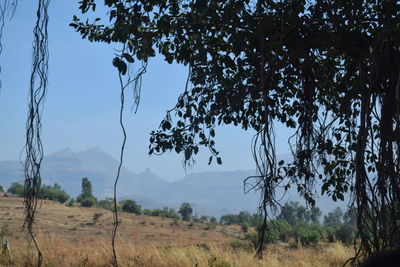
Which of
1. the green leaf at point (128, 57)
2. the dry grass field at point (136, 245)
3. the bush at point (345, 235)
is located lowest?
the dry grass field at point (136, 245)

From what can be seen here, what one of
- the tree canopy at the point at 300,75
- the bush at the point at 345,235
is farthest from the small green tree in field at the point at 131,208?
the tree canopy at the point at 300,75

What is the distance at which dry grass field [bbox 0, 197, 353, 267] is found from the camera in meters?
12.7

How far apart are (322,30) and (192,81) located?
1917 mm

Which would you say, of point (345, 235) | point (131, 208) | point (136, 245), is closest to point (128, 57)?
point (136, 245)

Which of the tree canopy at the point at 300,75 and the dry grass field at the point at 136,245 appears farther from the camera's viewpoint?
the dry grass field at the point at 136,245

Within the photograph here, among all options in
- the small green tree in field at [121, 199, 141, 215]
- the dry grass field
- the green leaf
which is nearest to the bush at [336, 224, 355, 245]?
the dry grass field

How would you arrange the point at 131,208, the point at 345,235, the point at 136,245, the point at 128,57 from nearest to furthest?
1. the point at 128,57
2. the point at 136,245
3. the point at 345,235
4. the point at 131,208

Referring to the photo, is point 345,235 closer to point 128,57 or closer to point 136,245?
point 136,245

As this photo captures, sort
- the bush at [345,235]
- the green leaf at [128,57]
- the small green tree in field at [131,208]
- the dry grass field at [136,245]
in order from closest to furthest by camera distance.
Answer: the green leaf at [128,57] < the dry grass field at [136,245] < the bush at [345,235] < the small green tree in field at [131,208]

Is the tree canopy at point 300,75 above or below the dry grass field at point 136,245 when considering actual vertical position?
above

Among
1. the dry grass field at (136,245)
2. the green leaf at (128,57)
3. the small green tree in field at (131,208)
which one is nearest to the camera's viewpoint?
the green leaf at (128,57)

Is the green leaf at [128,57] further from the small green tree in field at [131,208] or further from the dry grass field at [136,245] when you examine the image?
the small green tree in field at [131,208]

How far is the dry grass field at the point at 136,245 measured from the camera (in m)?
12.7

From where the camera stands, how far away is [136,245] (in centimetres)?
1777
